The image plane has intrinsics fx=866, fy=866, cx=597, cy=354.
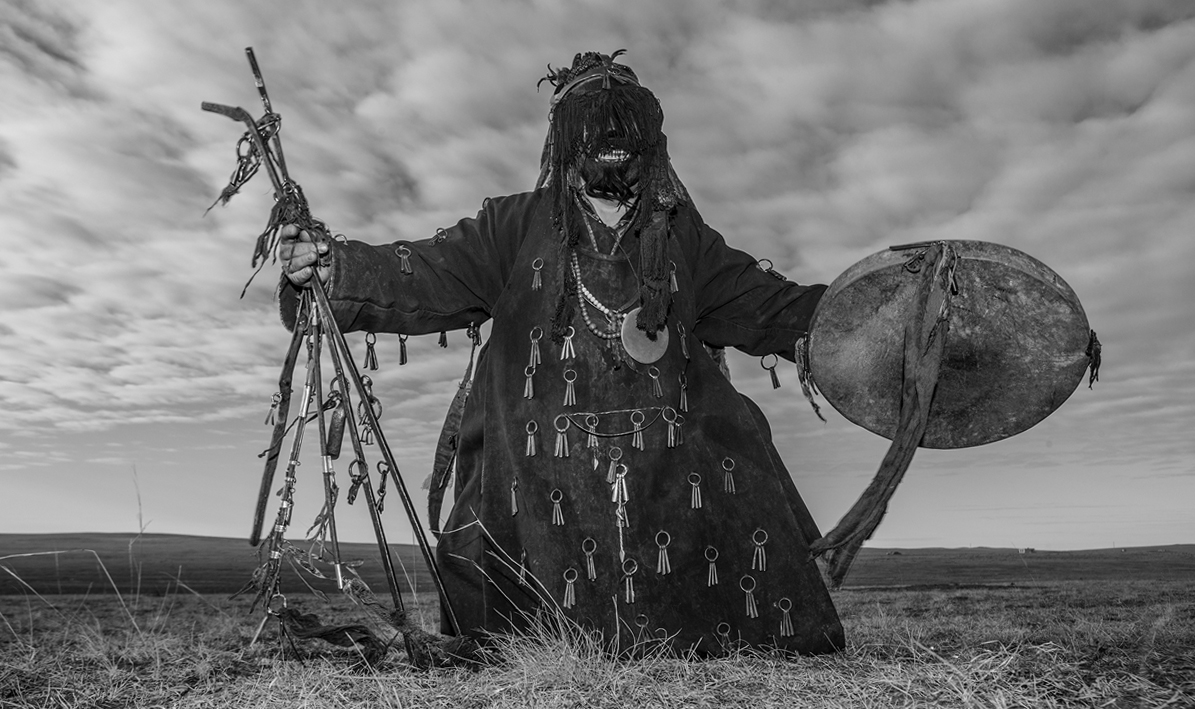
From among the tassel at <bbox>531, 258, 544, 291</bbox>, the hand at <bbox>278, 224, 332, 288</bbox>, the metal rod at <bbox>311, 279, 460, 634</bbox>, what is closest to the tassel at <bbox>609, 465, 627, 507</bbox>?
the metal rod at <bbox>311, 279, 460, 634</bbox>

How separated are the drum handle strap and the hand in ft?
8.54

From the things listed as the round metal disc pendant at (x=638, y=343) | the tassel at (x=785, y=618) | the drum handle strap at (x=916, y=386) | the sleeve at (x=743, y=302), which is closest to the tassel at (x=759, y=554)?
the tassel at (x=785, y=618)

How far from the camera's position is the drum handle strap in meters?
3.69

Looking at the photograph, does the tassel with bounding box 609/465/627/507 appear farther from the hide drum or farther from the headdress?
the hide drum

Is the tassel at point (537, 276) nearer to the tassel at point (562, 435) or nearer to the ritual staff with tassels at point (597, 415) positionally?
the ritual staff with tassels at point (597, 415)

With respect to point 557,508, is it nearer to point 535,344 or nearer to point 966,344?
point 535,344

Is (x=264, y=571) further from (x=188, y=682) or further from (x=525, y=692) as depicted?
(x=525, y=692)

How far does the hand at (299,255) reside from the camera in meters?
3.92

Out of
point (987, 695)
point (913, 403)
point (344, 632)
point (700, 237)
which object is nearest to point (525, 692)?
point (344, 632)

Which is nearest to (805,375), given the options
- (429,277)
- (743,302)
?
(743,302)

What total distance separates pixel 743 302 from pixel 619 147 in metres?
1.17

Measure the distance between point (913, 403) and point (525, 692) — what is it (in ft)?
6.65

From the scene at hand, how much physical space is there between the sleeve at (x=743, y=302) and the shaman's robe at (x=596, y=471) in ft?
1.33

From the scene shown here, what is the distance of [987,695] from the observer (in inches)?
103
